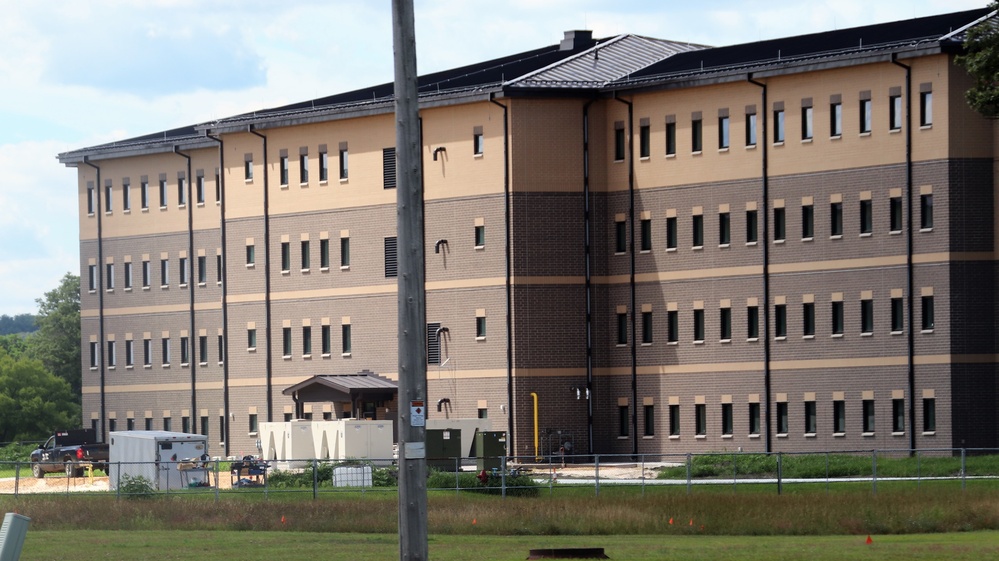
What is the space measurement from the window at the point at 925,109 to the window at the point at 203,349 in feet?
110

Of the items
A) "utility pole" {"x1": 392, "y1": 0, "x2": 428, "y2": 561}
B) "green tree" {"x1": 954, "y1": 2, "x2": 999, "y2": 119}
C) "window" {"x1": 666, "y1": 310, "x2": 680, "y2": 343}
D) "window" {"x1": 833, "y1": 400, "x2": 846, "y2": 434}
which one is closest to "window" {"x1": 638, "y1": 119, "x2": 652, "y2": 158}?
"window" {"x1": 666, "y1": 310, "x2": 680, "y2": 343}

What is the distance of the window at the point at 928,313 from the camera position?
200 ft

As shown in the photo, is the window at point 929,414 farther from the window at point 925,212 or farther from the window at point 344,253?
the window at point 344,253

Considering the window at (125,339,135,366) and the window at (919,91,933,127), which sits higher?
the window at (919,91,933,127)

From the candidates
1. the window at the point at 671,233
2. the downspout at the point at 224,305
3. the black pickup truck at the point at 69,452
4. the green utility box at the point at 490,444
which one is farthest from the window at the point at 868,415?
the black pickup truck at the point at 69,452

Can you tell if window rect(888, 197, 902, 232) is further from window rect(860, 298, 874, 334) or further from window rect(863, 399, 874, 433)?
window rect(863, 399, 874, 433)

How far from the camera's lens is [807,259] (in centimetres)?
6378

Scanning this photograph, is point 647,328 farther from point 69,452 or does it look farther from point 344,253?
point 69,452

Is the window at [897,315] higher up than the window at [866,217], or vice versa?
the window at [866,217]

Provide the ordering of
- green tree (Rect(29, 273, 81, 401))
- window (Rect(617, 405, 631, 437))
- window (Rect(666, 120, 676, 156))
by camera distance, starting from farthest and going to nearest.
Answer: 1. green tree (Rect(29, 273, 81, 401))
2. window (Rect(617, 405, 631, 437))
3. window (Rect(666, 120, 676, 156))

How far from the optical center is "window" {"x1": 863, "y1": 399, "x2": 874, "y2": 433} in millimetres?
61844

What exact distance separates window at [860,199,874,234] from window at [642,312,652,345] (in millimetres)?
9257

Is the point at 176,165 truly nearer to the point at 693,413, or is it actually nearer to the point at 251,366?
the point at 251,366

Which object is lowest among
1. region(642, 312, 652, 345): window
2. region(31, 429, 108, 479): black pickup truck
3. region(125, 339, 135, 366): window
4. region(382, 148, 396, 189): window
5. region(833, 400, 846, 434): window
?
region(31, 429, 108, 479): black pickup truck
